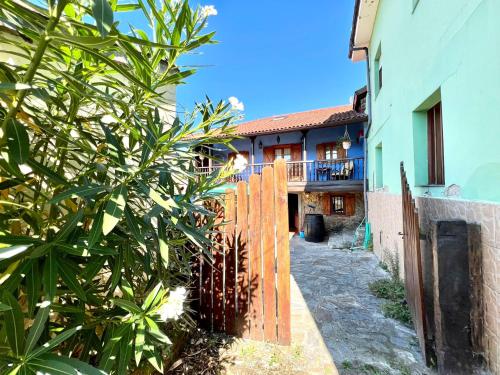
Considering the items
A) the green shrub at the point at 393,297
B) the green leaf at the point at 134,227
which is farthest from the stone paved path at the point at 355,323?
the green leaf at the point at 134,227

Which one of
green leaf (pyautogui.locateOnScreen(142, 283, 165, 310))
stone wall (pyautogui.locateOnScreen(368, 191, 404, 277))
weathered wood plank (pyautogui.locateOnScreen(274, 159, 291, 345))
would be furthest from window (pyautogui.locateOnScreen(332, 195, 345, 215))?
green leaf (pyautogui.locateOnScreen(142, 283, 165, 310))

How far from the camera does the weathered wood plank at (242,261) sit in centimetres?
257

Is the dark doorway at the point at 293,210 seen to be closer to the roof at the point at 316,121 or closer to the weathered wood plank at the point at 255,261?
the roof at the point at 316,121

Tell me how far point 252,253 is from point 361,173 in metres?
9.12

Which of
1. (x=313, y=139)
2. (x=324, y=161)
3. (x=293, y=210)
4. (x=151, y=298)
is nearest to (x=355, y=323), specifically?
(x=151, y=298)

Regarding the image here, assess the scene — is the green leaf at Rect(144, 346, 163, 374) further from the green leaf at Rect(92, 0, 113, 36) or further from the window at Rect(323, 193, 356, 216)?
the window at Rect(323, 193, 356, 216)

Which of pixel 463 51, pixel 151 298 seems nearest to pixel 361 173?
pixel 463 51

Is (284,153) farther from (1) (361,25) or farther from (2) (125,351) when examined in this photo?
(2) (125,351)

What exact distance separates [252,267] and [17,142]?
2.18 m

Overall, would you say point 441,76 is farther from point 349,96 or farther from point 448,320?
point 349,96

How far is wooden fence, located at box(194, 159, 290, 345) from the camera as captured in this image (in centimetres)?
240

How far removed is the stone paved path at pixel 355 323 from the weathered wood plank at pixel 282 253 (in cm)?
39

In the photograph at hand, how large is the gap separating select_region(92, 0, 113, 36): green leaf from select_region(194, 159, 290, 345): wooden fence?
183 cm

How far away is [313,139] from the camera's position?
40.3ft
